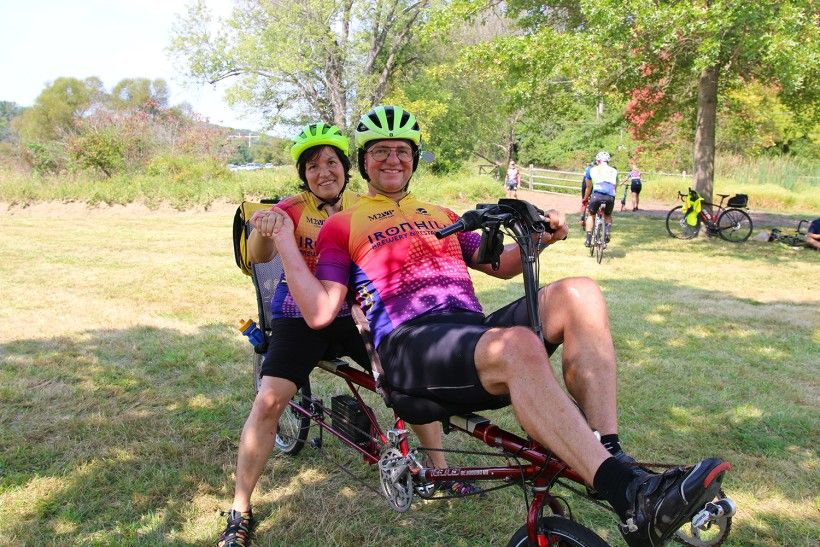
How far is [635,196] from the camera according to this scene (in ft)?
67.1

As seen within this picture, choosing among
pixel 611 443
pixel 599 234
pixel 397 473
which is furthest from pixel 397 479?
pixel 599 234

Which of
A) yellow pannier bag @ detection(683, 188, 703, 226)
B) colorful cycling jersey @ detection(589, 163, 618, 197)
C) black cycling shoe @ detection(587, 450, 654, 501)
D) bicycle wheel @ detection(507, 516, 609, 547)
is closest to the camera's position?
black cycling shoe @ detection(587, 450, 654, 501)

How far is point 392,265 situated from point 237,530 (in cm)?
139

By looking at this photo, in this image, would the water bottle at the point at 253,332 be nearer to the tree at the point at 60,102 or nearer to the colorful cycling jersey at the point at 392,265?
the colorful cycling jersey at the point at 392,265

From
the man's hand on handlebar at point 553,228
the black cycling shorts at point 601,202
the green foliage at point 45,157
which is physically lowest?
the black cycling shorts at point 601,202

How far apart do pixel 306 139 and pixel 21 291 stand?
20.6ft

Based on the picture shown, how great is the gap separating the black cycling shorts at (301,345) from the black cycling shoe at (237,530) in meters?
0.64

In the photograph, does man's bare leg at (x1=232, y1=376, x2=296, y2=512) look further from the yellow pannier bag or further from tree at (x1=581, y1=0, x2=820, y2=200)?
the yellow pannier bag

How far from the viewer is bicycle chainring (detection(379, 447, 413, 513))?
266 centimetres

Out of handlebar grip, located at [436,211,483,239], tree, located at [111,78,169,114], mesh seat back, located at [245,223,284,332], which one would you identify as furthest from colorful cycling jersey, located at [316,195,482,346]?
tree, located at [111,78,169,114]

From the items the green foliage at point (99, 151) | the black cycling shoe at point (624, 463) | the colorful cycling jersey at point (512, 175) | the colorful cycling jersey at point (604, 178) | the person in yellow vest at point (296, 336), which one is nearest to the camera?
the black cycling shoe at point (624, 463)

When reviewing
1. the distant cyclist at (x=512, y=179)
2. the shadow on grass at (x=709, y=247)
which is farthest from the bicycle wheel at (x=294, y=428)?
the distant cyclist at (x=512, y=179)

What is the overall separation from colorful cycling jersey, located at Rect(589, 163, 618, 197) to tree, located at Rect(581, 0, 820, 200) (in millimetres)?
1793

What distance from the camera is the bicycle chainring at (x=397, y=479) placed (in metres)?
2.66
